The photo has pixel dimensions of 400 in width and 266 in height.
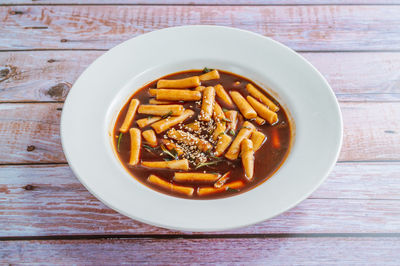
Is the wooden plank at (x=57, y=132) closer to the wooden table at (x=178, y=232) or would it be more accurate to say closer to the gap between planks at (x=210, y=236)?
the wooden table at (x=178, y=232)

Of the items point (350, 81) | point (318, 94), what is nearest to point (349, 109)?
point (350, 81)

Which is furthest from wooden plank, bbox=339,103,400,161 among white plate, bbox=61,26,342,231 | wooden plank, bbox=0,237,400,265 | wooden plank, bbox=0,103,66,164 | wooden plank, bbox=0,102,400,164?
→ wooden plank, bbox=0,103,66,164

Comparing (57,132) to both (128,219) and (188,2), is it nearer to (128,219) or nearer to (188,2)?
(128,219)

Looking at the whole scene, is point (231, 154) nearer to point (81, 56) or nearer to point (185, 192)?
point (185, 192)

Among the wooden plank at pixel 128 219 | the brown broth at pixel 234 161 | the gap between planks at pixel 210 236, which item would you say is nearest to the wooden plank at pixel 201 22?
the brown broth at pixel 234 161

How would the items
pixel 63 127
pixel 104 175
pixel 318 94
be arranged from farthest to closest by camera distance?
pixel 318 94 < pixel 63 127 < pixel 104 175

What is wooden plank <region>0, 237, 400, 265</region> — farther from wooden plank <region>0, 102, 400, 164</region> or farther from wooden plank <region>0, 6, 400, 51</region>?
wooden plank <region>0, 6, 400, 51</region>
